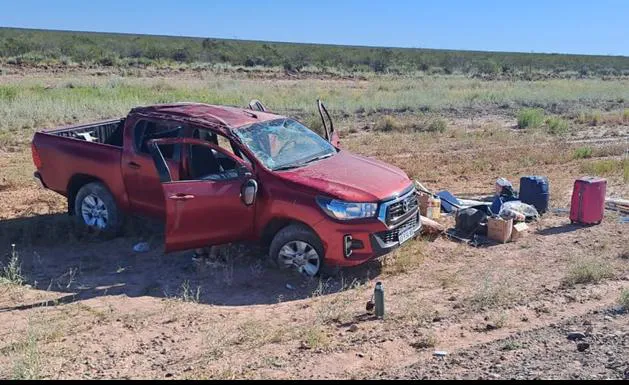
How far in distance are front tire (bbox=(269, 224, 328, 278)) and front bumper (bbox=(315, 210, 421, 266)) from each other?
0.40 feet

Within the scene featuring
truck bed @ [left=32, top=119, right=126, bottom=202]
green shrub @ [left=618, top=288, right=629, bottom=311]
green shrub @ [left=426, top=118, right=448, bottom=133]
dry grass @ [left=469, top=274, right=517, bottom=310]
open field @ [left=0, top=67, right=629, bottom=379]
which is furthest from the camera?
green shrub @ [left=426, top=118, right=448, bottom=133]

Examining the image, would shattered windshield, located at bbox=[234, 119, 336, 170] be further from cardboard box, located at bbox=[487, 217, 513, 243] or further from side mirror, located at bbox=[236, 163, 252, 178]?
cardboard box, located at bbox=[487, 217, 513, 243]

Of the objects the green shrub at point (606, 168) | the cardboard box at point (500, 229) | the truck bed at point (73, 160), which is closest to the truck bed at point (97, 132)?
the truck bed at point (73, 160)

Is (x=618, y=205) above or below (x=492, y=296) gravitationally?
above

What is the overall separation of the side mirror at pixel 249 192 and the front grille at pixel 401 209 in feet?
4.70

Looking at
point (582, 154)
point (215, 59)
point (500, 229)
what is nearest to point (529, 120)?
point (582, 154)

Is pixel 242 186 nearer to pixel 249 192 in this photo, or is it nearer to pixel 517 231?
pixel 249 192

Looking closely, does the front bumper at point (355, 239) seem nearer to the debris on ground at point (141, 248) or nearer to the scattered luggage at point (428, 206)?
the scattered luggage at point (428, 206)

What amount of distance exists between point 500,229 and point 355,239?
2594mm

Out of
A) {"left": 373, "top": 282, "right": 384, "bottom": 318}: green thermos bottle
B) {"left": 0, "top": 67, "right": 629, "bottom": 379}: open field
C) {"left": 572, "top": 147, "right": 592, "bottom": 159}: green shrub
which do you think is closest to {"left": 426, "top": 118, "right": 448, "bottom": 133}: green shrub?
{"left": 572, "top": 147, "right": 592, "bottom": 159}: green shrub

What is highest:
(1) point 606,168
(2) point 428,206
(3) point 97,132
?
(3) point 97,132

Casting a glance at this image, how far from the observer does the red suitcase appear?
952 centimetres

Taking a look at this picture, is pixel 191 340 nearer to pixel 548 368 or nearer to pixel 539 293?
pixel 548 368

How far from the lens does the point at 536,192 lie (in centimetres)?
1027
